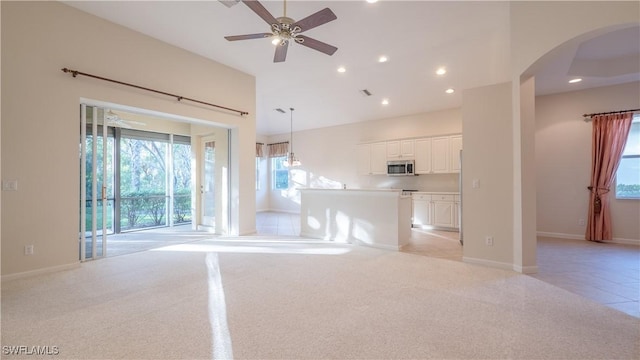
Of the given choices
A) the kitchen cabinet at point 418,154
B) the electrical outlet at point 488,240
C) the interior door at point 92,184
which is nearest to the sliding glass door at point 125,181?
the interior door at point 92,184

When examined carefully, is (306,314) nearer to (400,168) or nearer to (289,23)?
(289,23)

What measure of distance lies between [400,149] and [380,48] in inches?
124

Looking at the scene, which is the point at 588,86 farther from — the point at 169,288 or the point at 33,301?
the point at 33,301

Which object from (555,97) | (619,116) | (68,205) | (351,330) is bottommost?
(351,330)

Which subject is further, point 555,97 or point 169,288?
point 555,97

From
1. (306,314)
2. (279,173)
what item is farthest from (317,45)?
(279,173)

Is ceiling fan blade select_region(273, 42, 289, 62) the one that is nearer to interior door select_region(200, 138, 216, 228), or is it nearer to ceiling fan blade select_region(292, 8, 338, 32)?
ceiling fan blade select_region(292, 8, 338, 32)

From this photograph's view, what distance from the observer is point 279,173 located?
34.8 feet

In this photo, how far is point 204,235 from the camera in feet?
19.4

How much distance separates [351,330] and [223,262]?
7.86ft

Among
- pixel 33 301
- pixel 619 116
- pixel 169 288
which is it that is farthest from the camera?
pixel 619 116

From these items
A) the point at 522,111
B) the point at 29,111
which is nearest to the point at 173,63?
the point at 29,111

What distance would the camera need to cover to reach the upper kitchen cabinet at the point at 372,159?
25.4 feet

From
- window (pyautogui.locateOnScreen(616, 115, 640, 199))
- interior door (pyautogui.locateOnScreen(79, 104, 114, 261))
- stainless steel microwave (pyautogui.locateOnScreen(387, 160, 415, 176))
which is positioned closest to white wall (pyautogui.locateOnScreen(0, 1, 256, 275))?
interior door (pyautogui.locateOnScreen(79, 104, 114, 261))
